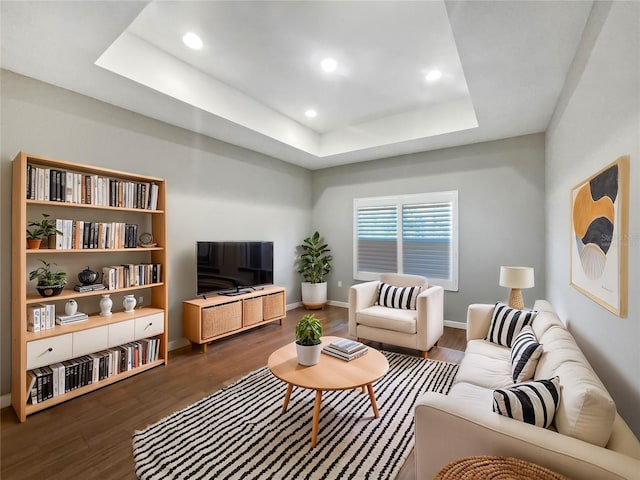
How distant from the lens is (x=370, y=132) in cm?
443

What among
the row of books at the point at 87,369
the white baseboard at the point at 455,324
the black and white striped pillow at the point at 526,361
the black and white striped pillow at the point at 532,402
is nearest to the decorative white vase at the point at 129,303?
the row of books at the point at 87,369

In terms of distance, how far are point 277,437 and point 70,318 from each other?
2.04m

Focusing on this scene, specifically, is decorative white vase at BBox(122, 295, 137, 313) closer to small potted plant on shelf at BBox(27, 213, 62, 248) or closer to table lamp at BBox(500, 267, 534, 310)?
small potted plant on shelf at BBox(27, 213, 62, 248)

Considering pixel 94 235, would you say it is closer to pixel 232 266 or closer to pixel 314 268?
pixel 232 266

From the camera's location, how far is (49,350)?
2.30 m

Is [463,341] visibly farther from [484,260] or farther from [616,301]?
[616,301]

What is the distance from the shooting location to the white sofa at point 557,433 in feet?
3.38

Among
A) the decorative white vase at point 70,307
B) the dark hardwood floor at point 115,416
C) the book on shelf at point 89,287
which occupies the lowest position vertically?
the dark hardwood floor at point 115,416

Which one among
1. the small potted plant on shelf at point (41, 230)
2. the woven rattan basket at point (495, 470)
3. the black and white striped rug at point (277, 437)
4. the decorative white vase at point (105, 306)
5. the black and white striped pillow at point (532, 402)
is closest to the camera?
the woven rattan basket at point (495, 470)

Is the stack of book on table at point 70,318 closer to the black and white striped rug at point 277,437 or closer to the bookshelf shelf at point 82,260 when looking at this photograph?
the bookshelf shelf at point 82,260

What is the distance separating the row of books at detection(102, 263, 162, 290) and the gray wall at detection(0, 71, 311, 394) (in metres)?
0.43

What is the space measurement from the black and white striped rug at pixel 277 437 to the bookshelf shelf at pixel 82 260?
98cm

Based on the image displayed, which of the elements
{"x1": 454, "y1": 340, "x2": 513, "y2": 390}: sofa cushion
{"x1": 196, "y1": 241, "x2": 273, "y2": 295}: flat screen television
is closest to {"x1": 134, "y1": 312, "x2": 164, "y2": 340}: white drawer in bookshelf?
{"x1": 196, "y1": 241, "x2": 273, "y2": 295}: flat screen television

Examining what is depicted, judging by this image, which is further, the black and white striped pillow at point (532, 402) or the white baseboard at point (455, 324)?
the white baseboard at point (455, 324)
